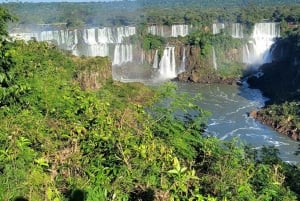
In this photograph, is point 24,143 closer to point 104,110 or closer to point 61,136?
point 61,136

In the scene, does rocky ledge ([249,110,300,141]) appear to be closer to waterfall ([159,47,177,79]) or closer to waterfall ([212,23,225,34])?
waterfall ([159,47,177,79])

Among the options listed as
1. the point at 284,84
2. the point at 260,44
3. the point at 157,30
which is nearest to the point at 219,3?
the point at 157,30

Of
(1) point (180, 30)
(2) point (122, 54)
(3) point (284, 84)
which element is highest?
(1) point (180, 30)

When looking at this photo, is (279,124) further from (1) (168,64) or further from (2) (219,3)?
(2) (219,3)

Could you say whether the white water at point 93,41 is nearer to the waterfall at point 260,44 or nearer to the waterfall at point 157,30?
the waterfall at point 157,30

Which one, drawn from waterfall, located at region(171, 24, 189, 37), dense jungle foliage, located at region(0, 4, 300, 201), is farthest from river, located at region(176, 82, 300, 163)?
dense jungle foliage, located at region(0, 4, 300, 201)

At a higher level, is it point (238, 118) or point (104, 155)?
point (104, 155)

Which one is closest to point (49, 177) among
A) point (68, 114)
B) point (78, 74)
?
point (68, 114)
